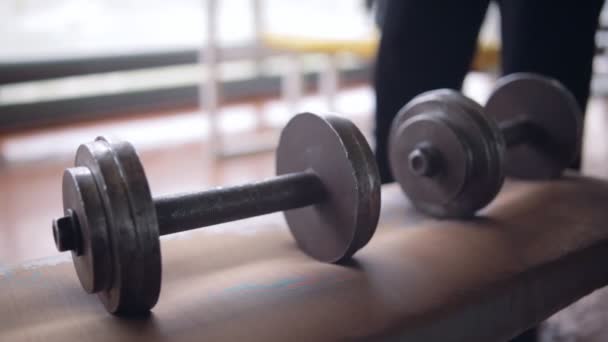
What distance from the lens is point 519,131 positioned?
122 cm

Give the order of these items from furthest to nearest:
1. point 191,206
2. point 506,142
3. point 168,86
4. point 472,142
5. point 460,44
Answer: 1. point 168,86
2. point 460,44
3. point 506,142
4. point 472,142
5. point 191,206

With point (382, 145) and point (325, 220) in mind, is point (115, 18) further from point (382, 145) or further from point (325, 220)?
point (325, 220)

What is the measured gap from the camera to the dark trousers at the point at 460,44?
48.9 inches

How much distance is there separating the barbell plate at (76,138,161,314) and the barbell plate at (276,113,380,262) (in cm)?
28

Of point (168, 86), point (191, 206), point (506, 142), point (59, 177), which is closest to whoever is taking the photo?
point (191, 206)

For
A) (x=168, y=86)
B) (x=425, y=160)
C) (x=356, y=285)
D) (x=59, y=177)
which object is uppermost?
(x=425, y=160)

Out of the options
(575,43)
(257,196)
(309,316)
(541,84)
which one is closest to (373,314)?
(309,316)

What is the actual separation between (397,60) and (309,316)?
0.72 metres

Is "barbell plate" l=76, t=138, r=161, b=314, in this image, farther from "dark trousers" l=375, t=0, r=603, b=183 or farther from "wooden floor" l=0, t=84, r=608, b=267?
"wooden floor" l=0, t=84, r=608, b=267

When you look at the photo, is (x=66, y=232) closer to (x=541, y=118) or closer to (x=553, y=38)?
(x=541, y=118)

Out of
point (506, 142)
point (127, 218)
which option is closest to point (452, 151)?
point (506, 142)

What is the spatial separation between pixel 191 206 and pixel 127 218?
5.7 inches

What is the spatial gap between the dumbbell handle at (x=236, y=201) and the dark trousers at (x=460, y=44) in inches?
19.6

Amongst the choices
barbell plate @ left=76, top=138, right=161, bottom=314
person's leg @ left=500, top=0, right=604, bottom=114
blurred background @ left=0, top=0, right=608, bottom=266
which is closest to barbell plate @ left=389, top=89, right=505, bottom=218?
person's leg @ left=500, top=0, right=604, bottom=114
